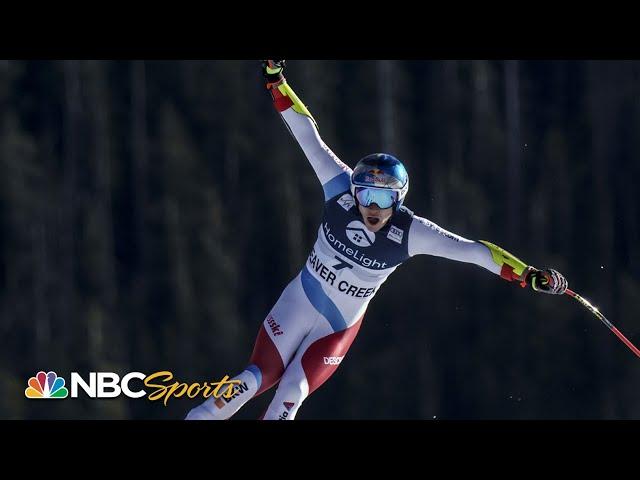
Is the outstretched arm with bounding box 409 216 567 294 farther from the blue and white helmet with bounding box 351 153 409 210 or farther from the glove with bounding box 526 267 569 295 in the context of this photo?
the blue and white helmet with bounding box 351 153 409 210

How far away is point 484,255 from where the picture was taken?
7.96 m

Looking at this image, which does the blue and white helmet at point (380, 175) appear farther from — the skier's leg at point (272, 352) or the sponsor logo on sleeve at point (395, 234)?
the skier's leg at point (272, 352)

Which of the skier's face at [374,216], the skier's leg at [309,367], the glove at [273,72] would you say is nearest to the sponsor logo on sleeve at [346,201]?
the skier's face at [374,216]

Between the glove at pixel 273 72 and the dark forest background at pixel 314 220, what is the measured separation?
430 inches

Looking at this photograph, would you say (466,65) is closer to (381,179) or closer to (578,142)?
(578,142)

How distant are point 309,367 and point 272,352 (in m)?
0.24

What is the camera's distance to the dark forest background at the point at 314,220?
784 inches

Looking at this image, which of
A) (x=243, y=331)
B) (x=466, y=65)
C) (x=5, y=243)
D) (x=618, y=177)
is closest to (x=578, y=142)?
(x=618, y=177)

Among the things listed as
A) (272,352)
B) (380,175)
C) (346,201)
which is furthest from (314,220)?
(380,175)

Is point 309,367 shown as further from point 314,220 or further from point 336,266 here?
point 314,220

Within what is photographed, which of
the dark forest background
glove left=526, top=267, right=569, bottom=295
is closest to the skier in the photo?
glove left=526, top=267, right=569, bottom=295

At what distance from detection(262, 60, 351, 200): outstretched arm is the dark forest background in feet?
35.7

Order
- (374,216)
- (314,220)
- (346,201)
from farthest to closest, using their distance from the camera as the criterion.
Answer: (314,220) → (346,201) → (374,216)

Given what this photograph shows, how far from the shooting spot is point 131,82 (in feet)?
75.6
